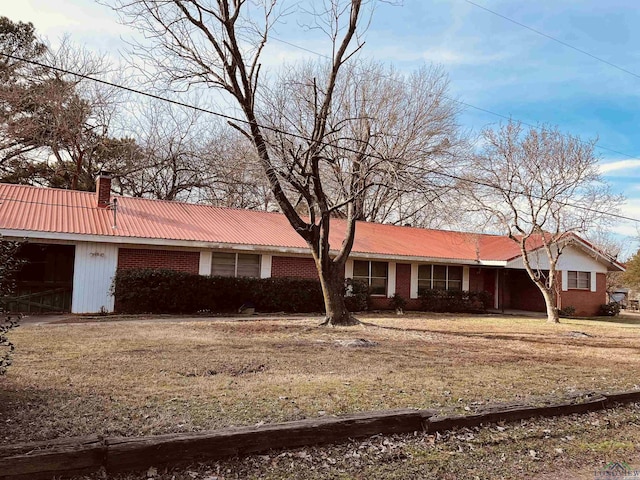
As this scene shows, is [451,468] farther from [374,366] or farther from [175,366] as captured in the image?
[175,366]

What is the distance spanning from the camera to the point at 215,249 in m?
17.4

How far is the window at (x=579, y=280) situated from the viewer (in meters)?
24.7

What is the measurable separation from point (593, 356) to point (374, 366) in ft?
17.9

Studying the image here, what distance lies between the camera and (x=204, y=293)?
1622 centimetres

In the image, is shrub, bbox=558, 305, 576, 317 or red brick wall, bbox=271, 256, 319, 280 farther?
shrub, bbox=558, 305, 576, 317

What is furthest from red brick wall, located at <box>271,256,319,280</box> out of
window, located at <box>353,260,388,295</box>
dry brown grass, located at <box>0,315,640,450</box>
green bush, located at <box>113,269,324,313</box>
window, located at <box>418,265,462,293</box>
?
dry brown grass, located at <box>0,315,640,450</box>

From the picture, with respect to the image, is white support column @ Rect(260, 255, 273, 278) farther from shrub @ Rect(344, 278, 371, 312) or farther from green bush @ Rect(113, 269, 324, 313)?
shrub @ Rect(344, 278, 371, 312)

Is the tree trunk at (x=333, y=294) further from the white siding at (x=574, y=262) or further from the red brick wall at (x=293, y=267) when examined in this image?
the white siding at (x=574, y=262)

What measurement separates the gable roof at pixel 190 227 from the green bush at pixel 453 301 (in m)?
1.54

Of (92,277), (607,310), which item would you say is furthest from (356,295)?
(607,310)

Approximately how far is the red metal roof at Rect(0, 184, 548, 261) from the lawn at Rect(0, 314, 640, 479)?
177 inches

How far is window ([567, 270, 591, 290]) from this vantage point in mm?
24688

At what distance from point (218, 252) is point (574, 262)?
58.1 feet

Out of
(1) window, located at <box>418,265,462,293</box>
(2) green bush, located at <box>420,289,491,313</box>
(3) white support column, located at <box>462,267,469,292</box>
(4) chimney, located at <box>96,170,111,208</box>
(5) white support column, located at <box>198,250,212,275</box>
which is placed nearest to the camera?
(5) white support column, located at <box>198,250,212,275</box>
